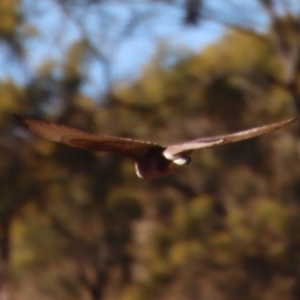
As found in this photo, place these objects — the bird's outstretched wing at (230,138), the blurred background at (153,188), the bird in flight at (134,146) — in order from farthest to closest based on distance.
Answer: the blurred background at (153,188) < the bird in flight at (134,146) < the bird's outstretched wing at (230,138)

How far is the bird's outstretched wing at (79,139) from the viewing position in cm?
261

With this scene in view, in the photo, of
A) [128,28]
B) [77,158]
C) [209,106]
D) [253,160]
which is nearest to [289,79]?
[128,28]

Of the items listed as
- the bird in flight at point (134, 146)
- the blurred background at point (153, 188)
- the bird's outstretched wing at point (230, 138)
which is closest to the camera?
the bird's outstretched wing at point (230, 138)

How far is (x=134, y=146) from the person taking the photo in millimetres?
2707

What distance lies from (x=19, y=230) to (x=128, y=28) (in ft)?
16.4

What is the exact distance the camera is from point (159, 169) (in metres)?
2.73

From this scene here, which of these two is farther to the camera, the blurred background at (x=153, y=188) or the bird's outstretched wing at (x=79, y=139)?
the blurred background at (x=153, y=188)

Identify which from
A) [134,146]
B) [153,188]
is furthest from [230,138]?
[153,188]

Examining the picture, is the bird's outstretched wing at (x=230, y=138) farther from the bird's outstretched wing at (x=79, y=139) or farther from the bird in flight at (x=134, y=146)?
Result: the bird's outstretched wing at (x=79, y=139)

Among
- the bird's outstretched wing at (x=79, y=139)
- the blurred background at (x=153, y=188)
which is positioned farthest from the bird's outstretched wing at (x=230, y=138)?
the blurred background at (x=153, y=188)

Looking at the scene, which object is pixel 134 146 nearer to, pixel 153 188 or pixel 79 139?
pixel 79 139

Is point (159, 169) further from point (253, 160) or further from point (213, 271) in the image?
point (253, 160)

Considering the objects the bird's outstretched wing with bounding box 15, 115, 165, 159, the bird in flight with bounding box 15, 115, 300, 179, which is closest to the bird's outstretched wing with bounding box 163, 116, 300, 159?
the bird in flight with bounding box 15, 115, 300, 179

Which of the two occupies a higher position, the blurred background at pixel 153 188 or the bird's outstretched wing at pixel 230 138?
the blurred background at pixel 153 188
